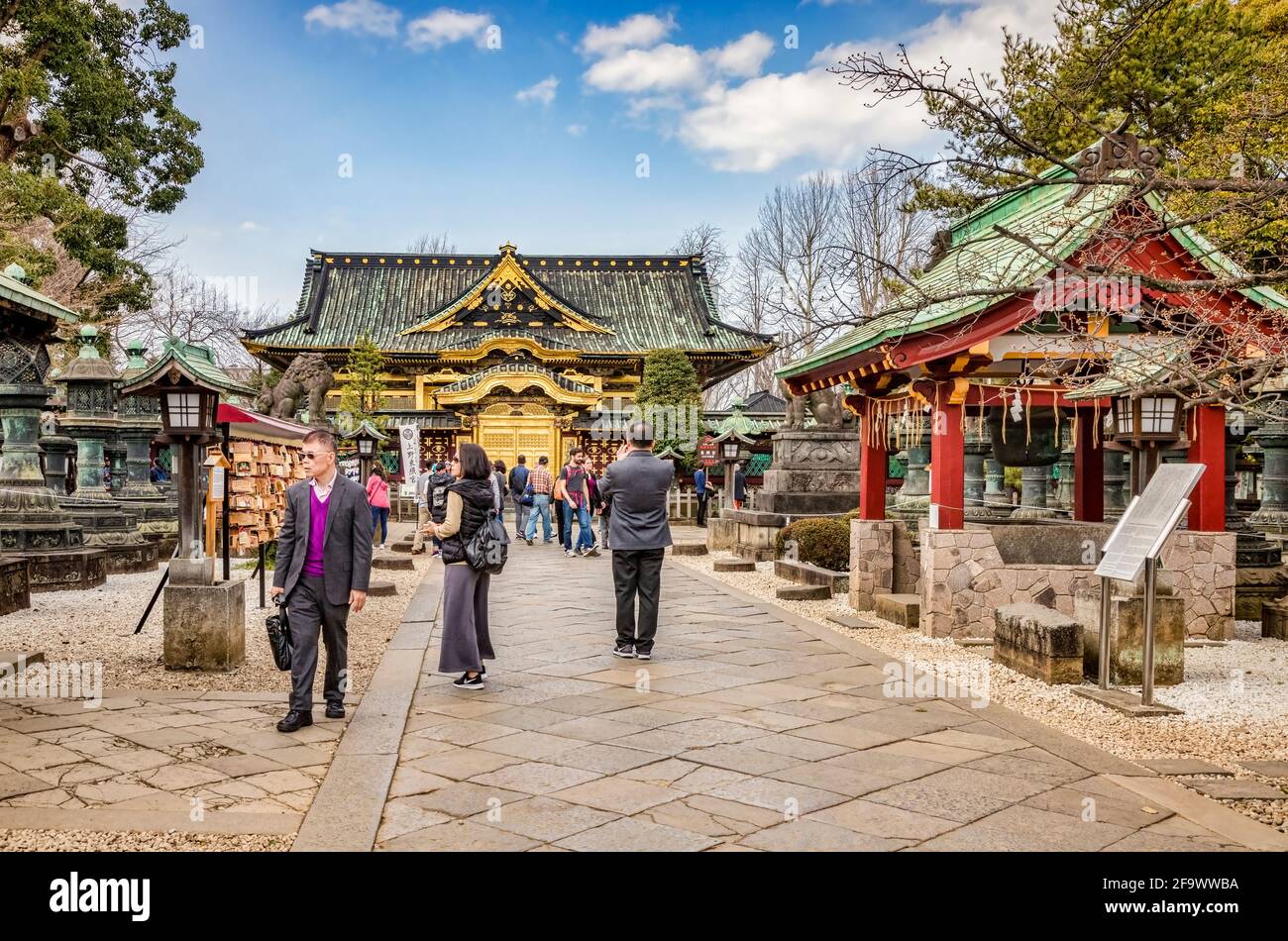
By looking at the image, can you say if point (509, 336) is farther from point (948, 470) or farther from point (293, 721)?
Answer: point (293, 721)

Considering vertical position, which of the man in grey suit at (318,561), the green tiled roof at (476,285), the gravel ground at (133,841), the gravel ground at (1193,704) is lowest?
the gravel ground at (1193,704)

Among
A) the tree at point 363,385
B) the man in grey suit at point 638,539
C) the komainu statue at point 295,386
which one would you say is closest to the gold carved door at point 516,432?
the tree at point 363,385

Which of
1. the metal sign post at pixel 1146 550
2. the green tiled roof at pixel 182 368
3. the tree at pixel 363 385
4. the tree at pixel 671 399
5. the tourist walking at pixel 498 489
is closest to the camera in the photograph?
the metal sign post at pixel 1146 550

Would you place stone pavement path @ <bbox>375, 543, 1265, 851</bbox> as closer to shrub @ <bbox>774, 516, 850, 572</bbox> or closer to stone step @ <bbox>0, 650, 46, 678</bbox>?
stone step @ <bbox>0, 650, 46, 678</bbox>

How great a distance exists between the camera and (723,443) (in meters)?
19.9

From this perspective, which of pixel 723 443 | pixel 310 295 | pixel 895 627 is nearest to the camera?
pixel 895 627

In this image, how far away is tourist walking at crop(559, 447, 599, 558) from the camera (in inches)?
633

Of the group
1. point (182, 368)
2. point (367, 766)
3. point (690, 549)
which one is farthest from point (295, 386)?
point (367, 766)

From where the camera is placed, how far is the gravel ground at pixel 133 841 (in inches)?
141

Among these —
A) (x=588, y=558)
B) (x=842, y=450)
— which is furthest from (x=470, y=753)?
(x=842, y=450)

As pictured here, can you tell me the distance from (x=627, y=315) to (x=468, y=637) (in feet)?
95.6

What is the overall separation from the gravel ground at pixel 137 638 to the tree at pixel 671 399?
594 inches

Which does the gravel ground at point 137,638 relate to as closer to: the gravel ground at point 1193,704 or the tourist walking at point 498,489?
the tourist walking at point 498,489

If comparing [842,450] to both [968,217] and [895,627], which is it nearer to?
[968,217]
